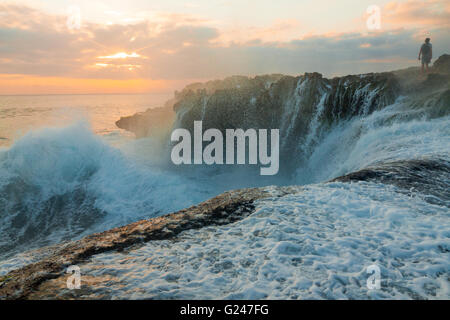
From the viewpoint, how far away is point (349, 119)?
18641 mm

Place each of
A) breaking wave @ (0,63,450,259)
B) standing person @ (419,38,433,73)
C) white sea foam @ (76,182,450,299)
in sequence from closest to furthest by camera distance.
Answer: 1. white sea foam @ (76,182,450,299)
2. breaking wave @ (0,63,450,259)
3. standing person @ (419,38,433,73)

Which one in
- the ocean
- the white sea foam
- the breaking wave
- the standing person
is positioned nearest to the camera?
the white sea foam

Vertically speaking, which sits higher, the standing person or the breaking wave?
A: the standing person

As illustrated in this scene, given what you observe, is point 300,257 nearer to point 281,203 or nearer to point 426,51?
point 281,203

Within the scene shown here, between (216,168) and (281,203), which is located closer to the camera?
(281,203)

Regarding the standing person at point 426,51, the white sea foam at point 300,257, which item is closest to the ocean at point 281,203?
the white sea foam at point 300,257

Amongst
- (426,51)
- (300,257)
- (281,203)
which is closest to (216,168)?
(426,51)

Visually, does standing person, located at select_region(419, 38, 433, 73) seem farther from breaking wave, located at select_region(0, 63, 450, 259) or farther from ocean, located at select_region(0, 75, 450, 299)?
ocean, located at select_region(0, 75, 450, 299)

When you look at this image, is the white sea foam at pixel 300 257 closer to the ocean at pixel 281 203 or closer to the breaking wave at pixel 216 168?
the ocean at pixel 281 203

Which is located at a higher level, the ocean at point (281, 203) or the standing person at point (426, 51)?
the standing person at point (426, 51)

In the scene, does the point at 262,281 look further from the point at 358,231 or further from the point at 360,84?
the point at 360,84

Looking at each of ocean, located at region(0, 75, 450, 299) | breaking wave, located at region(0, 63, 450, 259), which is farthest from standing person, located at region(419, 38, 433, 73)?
ocean, located at region(0, 75, 450, 299)

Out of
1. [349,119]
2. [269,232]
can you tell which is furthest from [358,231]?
[349,119]

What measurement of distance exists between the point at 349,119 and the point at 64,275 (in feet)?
59.4
